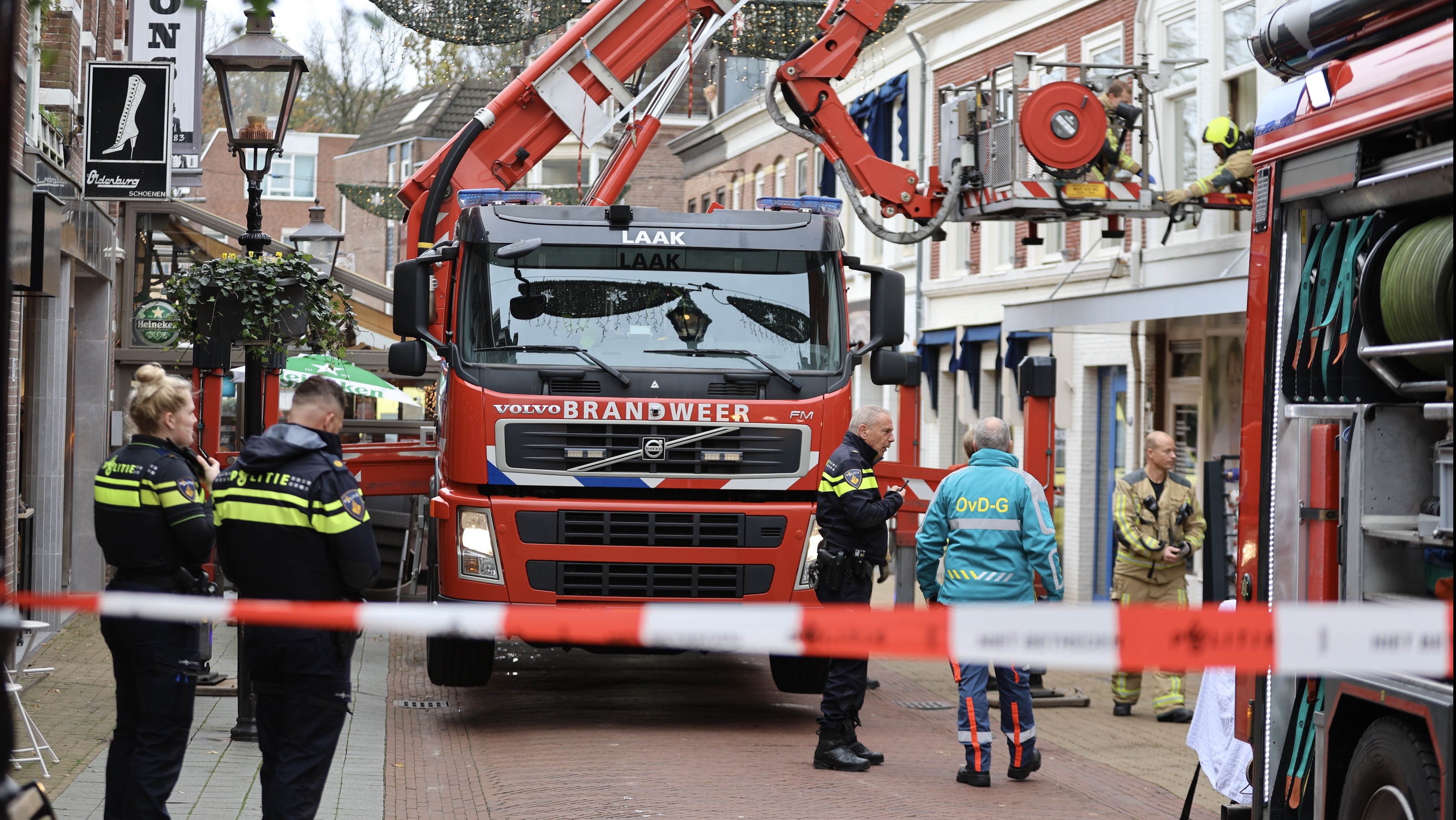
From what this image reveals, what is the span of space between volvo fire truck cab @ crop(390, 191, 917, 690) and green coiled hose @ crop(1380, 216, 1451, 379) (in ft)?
16.8

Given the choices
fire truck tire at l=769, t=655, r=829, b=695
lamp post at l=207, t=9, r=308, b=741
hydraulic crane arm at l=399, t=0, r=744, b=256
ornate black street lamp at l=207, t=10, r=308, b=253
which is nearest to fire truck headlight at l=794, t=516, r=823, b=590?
fire truck tire at l=769, t=655, r=829, b=695

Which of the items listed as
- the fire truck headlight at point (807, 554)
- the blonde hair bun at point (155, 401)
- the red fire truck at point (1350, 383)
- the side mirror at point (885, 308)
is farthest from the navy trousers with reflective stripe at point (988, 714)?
the blonde hair bun at point (155, 401)

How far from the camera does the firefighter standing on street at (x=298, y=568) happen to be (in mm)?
6098

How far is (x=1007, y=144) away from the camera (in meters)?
14.7

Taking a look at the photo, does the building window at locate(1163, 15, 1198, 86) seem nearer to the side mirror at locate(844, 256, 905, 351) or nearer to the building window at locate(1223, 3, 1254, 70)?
the building window at locate(1223, 3, 1254, 70)

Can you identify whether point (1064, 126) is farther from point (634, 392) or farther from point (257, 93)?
point (257, 93)

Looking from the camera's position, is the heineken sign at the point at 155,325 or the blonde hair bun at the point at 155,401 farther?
the heineken sign at the point at 155,325

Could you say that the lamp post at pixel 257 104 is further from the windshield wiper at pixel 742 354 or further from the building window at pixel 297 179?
the building window at pixel 297 179

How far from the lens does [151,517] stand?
631 cm

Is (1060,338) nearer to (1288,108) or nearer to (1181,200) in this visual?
(1181,200)

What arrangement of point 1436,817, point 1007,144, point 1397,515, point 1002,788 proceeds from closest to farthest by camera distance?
point 1436,817, point 1397,515, point 1002,788, point 1007,144

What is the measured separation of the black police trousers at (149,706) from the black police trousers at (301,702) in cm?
30

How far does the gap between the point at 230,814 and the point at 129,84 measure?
26.0 feet

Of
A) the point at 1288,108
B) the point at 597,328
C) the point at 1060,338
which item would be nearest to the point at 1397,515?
the point at 1288,108
